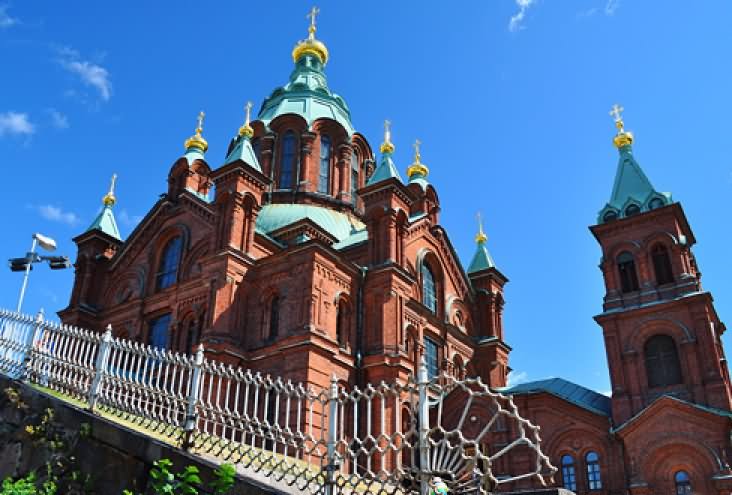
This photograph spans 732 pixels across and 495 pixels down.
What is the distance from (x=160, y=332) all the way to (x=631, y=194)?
68.1 ft

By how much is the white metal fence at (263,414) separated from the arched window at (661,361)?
16.3 m

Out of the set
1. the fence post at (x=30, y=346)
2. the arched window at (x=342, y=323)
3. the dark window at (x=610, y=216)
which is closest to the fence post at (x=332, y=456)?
the fence post at (x=30, y=346)

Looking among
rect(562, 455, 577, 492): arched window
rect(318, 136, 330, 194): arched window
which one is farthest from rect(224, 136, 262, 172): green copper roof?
rect(562, 455, 577, 492): arched window

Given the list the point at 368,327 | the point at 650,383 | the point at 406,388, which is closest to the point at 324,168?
the point at 368,327

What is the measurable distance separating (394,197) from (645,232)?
10.3 metres

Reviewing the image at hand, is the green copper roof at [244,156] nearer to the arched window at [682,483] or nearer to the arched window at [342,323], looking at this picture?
the arched window at [342,323]

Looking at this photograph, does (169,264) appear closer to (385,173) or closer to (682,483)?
(385,173)

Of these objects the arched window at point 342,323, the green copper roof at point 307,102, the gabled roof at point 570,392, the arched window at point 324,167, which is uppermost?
the green copper roof at point 307,102

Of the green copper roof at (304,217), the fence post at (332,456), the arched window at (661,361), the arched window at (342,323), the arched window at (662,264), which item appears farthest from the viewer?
the green copper roof at (304,217)

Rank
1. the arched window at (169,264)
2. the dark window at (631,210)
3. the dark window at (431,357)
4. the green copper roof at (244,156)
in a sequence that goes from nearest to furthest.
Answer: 1. the green copper roof at (244,156)
2. the dark window at (631,210)
3. the dark window at (431,357)
4. the arched window at (169,264)

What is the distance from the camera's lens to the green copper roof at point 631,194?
27594 millimetres

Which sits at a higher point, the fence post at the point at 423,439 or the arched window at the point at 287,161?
the arched window at the point at 287,161

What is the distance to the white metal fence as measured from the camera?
7.55 m

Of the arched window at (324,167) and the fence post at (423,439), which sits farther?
the arched window at (324,167)
